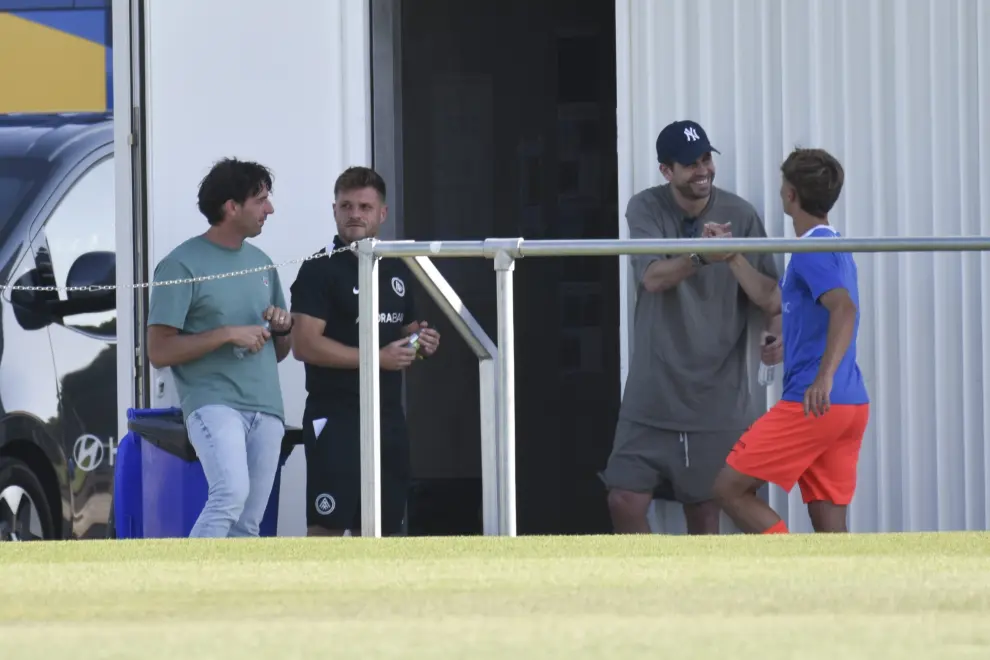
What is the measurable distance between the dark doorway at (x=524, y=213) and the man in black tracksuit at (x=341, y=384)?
1953mm

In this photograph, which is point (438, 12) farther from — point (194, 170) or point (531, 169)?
point (194, 170)

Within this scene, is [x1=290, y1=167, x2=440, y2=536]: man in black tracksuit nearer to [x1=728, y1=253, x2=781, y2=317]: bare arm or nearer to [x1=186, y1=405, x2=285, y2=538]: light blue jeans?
[x1=186, y1=405, x2=285, y2=538]: light blue jeans

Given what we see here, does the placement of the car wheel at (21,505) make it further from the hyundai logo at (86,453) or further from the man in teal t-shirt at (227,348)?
the man in teal t-shirt at (227,348)

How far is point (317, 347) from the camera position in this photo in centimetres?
548

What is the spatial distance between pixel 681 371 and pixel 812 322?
0.71 meters

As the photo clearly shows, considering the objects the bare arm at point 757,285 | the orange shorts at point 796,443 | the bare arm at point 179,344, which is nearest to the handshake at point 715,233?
the bare arm at point 757,285

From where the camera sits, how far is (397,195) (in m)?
6.55

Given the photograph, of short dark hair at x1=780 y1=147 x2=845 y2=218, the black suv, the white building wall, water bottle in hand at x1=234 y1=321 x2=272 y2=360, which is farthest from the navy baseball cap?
the black suv

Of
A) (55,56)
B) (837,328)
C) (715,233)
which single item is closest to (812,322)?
(837,328)

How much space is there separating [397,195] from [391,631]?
415 centimetres

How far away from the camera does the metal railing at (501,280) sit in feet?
13.1

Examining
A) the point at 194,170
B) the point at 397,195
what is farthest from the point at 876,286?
the point at 194,170

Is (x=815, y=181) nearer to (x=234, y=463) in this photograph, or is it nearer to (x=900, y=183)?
(x=900, y=183)

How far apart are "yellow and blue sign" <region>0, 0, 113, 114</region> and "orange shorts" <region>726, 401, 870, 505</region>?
3.36 meters
